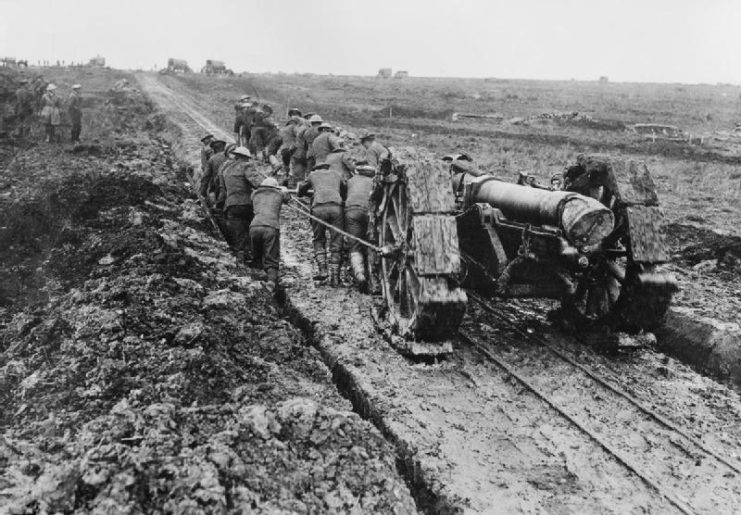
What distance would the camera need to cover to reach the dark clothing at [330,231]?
7.94m


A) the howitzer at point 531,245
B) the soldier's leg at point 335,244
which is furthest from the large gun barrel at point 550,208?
the soldier's leg at point 335,244

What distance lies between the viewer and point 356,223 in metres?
8.02

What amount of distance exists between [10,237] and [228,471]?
634cm

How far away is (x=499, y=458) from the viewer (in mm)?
4438

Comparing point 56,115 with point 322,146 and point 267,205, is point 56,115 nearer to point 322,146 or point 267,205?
point 322,146

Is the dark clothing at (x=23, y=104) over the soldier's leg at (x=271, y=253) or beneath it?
over

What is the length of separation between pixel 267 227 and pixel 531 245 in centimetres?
322

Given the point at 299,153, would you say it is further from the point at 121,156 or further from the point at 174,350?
the point at 174,350

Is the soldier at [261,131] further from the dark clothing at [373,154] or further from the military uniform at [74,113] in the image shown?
the military uniform at [74,113]

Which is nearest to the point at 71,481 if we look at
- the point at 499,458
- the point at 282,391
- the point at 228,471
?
the point at 228,471

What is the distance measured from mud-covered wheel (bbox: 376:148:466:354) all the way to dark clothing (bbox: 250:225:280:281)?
1.90 m

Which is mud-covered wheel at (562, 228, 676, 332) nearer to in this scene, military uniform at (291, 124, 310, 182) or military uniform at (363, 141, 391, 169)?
military uniform at (363, 141, 391, 169)

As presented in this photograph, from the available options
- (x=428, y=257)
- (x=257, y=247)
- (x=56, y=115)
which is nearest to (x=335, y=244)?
(x=257, y=247)

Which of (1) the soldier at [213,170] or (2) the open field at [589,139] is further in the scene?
(1) the soldier at [213,170]
